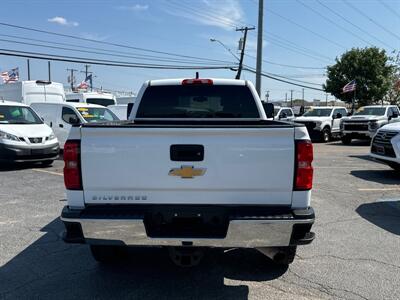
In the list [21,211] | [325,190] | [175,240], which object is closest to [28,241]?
[21,211]

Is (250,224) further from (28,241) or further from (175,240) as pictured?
(28,241)

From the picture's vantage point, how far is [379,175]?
1080 cm

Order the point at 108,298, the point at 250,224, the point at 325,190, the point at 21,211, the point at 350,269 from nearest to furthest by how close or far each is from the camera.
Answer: the point at 250,224, the point at 108,298, the point at 350,269, the point at 21,211, the point at 325,190

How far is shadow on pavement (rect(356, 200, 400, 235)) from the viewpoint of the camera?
6.12 meters

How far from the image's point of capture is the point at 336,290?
3.87 metres

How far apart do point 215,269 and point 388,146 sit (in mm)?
7012

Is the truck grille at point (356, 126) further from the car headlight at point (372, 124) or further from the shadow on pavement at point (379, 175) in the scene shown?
the shadow on pavement at point (379, 175)

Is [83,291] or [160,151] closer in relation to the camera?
[160,151]

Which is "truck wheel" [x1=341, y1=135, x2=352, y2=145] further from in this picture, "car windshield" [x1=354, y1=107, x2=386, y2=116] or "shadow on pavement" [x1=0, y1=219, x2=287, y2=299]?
"shadow on pavement" [x1=0, y1=219, x2=287, y2=299]

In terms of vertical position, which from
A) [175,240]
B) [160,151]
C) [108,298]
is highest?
[160,151]

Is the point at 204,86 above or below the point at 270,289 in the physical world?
above

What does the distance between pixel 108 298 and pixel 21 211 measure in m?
3.79

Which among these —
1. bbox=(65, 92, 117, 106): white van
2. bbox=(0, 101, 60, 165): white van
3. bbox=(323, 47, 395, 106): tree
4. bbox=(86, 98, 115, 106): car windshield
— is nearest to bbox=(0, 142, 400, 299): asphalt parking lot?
bbox=(0, 101, 60, 165): white van

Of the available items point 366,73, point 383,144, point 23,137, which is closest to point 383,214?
point 383,144
